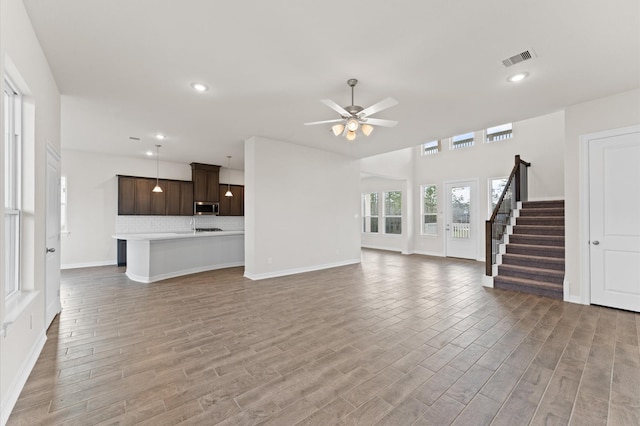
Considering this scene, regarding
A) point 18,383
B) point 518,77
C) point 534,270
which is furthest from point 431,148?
point 18,383

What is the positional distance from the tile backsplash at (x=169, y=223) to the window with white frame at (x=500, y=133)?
25.8 feet

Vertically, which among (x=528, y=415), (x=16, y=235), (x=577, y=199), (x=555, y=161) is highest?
(x=555, y=161)

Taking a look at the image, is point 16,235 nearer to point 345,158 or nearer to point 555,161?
point 345,158

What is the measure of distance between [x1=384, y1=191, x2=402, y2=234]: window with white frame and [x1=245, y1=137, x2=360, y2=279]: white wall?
9.49 ft

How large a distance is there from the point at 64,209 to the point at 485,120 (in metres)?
9.22

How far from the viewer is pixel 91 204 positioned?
699 cm

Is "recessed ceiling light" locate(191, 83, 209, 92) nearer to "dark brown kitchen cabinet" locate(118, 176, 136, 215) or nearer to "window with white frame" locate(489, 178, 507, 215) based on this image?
"dark brown kitchen cabinet" locate(118, 176, 136, 215)

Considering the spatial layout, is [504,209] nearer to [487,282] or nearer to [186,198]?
[487,282]

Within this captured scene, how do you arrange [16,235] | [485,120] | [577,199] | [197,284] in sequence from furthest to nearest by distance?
[197,284]
[485,120]
[577,199]
[16,235]

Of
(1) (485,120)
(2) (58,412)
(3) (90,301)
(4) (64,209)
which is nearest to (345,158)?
(1) (485,120)

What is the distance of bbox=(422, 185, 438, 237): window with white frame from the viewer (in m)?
8.87

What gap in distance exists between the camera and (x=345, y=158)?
7227 millimetres

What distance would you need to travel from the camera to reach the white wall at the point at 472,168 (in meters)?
6.58

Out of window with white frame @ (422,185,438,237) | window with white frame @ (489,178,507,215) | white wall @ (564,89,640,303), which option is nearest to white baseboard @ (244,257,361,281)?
window with white frame @ (422,185,438,237)
